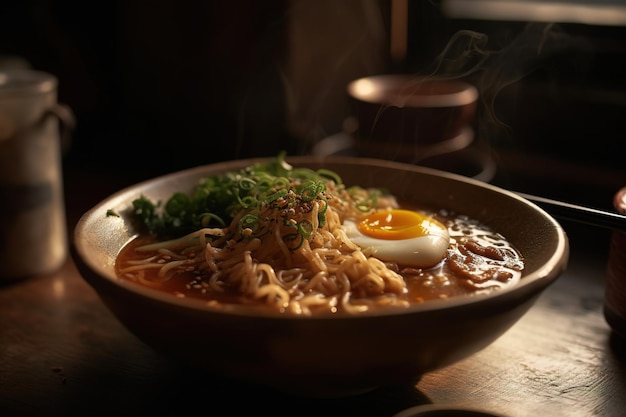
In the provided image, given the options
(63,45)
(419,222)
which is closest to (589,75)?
(419,222)

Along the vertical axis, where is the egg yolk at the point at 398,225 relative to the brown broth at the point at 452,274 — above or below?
→ above

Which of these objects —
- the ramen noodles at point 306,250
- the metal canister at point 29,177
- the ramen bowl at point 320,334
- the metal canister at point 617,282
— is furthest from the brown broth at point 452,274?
the metal canister at point 29,177

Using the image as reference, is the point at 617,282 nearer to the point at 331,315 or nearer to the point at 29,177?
the point at 331,315

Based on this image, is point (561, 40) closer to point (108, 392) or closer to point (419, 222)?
point (419, 222)

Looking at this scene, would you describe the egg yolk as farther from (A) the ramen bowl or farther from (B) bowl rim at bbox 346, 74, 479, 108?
(B) bowl rim at bbox 346, 74, 479, 108

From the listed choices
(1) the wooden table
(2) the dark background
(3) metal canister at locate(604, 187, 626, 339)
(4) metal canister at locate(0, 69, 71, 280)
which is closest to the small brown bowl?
(2) the dark background

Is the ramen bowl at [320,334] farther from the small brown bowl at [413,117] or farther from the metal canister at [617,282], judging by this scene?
the small brown bowl at [413,117]
